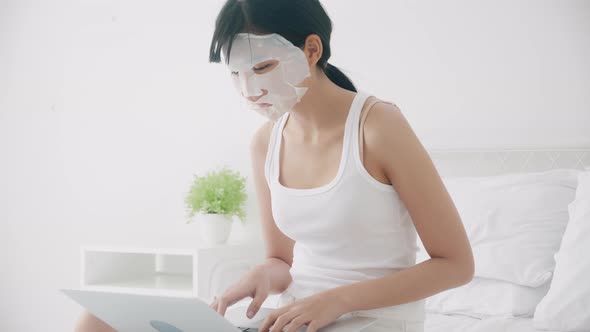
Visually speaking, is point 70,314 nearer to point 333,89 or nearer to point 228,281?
point 228,281

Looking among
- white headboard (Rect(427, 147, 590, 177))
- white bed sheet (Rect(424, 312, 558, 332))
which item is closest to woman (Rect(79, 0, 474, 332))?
white bed sheet (Rect(424, 312, 558, 332))

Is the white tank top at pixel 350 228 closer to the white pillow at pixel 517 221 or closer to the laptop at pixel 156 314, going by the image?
the laptop at pixel 156 314

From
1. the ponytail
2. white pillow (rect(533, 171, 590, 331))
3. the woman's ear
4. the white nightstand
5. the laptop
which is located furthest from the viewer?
the white nightstand

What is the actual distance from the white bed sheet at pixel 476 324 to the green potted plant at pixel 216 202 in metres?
1.06

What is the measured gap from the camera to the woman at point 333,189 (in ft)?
3.65

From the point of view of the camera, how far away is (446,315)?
1822mm

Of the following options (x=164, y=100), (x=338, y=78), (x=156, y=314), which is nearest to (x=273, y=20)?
(x=338, y=78)

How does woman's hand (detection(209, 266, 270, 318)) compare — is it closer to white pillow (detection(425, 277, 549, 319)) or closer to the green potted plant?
white pillow (detection(425, 277, 549, 319))

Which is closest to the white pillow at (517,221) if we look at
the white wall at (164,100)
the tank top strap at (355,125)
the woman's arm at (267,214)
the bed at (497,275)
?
the bed at (497,275)

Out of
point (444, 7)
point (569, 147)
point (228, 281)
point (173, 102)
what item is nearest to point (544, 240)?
point (569, 147)

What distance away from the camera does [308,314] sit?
99 centimetres

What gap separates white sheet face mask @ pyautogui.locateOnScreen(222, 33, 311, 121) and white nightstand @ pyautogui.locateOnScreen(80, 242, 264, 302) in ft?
4.06

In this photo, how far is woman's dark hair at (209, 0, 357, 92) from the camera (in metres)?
1.18

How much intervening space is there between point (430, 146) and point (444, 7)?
50 cm
